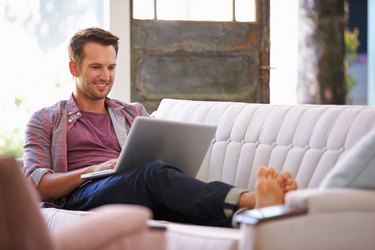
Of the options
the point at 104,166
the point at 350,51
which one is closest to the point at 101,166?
the point at 104,166

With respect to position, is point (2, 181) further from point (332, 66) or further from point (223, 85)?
point (332, 66)

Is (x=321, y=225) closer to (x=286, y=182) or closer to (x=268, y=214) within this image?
(x=268, y=214)

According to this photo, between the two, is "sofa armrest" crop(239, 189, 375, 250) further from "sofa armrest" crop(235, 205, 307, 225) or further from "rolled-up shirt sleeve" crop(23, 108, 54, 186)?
"rolled-up shirt sleeve" crop(23, 108, 54, 186)

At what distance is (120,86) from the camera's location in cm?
599

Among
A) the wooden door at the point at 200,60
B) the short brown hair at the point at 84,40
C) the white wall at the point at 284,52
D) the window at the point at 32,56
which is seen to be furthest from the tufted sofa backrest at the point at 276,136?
the window at the point at 32,56

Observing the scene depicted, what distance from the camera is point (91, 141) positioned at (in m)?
3.73

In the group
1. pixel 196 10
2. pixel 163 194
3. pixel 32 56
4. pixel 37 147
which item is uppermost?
pixel 196 10

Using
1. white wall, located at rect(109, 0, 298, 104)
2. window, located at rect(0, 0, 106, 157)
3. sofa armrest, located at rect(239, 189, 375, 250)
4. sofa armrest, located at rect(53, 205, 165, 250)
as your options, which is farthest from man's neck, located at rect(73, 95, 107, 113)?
window, located at rect(0, 0, 106, 157)

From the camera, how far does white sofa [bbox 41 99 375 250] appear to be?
2514 mm

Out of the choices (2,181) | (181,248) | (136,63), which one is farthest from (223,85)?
(2,181)

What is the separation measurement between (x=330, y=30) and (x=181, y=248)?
437 centimetres

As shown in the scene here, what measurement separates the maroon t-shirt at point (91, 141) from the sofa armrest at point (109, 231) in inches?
59.6

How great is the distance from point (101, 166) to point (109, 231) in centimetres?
148

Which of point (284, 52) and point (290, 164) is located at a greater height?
point (284, 52)
